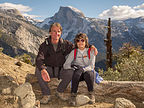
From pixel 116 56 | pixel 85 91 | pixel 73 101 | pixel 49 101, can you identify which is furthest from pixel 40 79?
pixel 116 56

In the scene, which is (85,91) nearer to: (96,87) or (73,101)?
(96,87)

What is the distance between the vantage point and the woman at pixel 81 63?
6127 millimetres

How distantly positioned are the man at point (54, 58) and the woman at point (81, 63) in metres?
0.26

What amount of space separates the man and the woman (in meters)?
0.26

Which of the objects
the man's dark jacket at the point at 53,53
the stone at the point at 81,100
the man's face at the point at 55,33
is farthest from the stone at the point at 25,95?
the man's face at the point at 55,33

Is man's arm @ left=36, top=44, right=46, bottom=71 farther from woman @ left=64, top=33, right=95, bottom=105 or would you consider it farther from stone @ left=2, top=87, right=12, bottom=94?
stone @ left=2, top=87, right=12, bottom=94

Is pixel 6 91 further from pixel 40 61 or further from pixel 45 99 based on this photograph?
pixel 40 61

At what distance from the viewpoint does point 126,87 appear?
6.98 metres

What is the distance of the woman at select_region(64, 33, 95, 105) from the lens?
613 centimetres

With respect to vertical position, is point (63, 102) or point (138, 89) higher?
point (138, 89)

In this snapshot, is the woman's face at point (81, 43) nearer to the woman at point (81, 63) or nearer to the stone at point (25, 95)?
the woman at point (81, 63)

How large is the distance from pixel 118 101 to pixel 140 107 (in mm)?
1185

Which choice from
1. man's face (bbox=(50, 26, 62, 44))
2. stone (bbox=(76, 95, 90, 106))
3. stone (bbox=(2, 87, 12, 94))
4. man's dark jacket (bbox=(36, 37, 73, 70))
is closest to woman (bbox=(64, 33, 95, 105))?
stone (bbox=(76, 95, 90, 106))

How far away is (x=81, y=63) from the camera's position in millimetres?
6453
